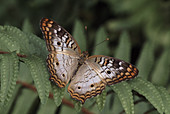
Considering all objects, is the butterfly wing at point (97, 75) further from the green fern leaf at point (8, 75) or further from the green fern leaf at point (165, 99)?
the green fern leaf at point (8, 75)

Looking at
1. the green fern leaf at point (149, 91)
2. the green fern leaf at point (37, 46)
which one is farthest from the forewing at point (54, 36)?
the green fern leaf at point (149, 91)

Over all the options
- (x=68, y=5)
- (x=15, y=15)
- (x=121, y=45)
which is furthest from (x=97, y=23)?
(x=121, y=45)

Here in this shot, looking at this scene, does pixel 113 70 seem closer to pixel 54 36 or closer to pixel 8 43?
pixel 54 36

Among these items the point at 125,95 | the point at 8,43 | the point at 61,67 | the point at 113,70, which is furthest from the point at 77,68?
the point at 8,43

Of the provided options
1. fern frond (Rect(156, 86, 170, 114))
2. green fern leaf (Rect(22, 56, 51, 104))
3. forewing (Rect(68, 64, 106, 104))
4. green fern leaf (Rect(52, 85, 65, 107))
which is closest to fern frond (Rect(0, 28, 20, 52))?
green fern leaf (Rect(22, 56, 51, 104))

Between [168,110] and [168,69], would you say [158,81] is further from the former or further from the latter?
[168,110]

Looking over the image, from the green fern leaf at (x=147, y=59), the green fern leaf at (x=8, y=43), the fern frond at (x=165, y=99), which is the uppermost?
the green fern leaf at (x=8, y=43)
